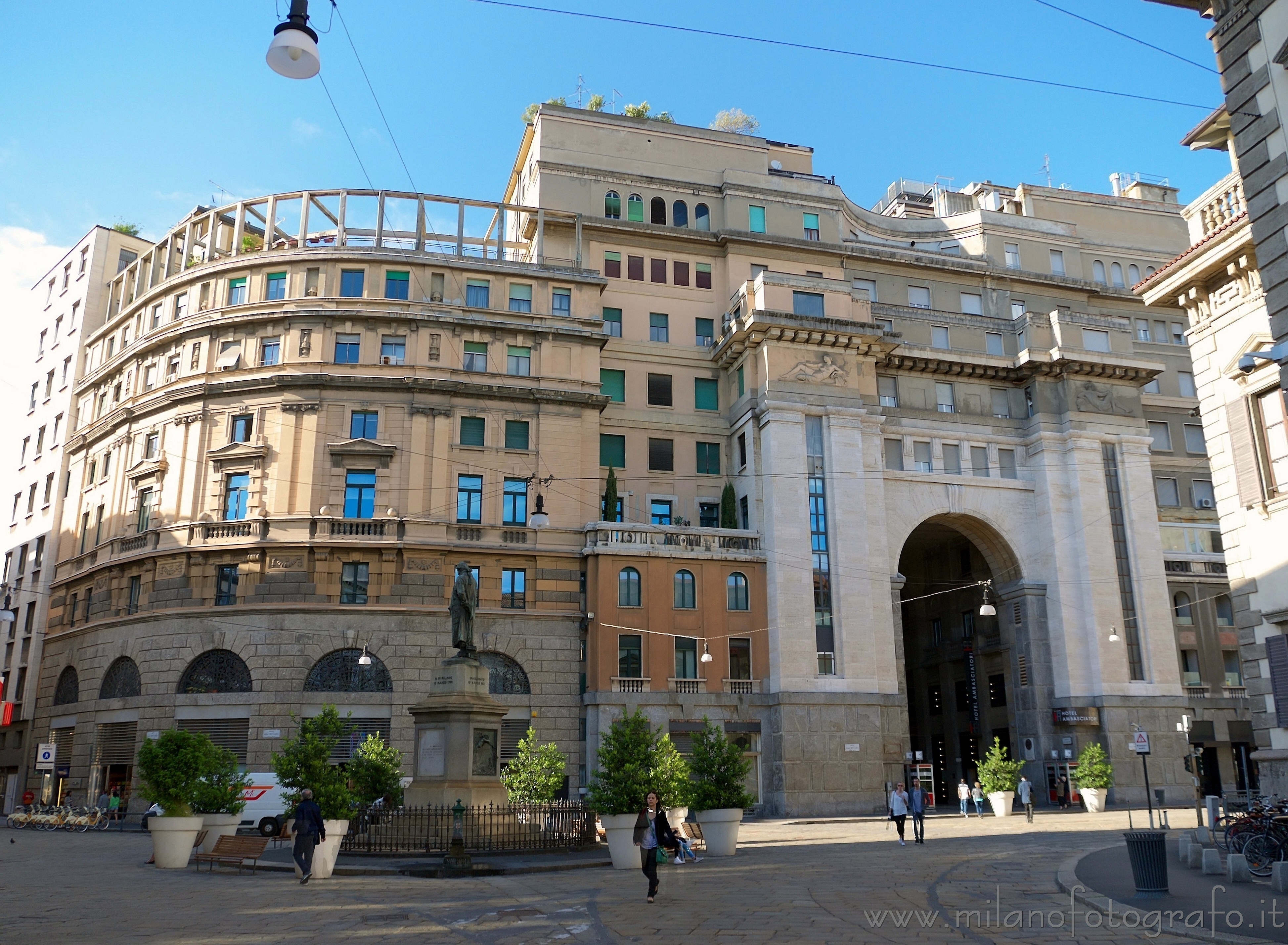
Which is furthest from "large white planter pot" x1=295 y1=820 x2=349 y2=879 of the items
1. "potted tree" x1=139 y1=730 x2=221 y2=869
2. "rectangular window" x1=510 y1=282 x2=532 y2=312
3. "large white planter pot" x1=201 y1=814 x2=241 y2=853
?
"rectangular window" x1=510 y1=282 x2=532 y2=312

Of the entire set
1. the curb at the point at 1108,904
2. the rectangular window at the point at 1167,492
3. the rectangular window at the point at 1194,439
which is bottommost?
the curb at the point at 1108,904

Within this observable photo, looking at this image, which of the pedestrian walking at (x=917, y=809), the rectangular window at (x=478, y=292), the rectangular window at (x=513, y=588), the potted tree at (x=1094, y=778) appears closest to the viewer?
the pedestrian walking at (x=917, y=809)

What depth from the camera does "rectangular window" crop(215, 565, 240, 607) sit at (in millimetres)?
42688

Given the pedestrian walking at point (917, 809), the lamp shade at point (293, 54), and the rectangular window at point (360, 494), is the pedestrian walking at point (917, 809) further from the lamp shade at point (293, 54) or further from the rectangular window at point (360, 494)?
the rectangular window at point (360, 494)

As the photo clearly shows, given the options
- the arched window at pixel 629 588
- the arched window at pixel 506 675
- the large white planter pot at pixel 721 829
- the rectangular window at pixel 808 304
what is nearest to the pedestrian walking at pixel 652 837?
the large white planter pot at pixel 721 829

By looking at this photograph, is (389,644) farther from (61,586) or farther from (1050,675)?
(1050,675)

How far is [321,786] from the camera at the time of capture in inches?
819

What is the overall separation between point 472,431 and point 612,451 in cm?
694

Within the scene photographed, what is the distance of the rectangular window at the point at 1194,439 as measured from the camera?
188 feet

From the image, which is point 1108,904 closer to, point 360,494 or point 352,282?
point 360,494

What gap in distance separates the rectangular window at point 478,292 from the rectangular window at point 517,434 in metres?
5.79

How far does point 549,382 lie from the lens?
1850 inches

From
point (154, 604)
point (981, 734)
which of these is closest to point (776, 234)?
point (981, 734)

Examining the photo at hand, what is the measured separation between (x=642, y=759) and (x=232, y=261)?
116ft
